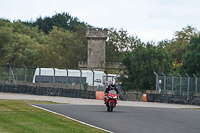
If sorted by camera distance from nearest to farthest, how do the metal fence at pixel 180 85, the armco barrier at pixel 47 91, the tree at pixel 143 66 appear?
the metal fence at pixel 180 85 < the armco barrier at pixel 47 91 < the tree at pixel 143 66

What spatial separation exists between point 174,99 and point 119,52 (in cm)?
7141

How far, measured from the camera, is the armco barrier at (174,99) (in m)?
38.4

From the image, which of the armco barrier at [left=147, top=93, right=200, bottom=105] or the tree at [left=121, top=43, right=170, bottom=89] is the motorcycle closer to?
the armco barrier at [left=147, top=93, right=200, bottom=105]

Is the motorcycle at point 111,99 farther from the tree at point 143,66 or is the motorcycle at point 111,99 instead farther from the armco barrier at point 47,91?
the tree at point 143,66

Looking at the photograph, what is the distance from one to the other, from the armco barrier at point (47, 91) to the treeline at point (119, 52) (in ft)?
66.3

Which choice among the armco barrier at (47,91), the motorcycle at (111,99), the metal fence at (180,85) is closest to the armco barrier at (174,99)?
the metal fence at (180,85)

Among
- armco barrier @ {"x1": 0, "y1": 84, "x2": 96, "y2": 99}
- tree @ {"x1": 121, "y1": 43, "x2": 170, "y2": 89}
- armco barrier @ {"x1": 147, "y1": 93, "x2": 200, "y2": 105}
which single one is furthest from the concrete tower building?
armco barrier @ {"x1": 147, "y1": 93, "x2": 200, "y2": 105}

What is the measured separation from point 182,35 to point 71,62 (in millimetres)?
25567

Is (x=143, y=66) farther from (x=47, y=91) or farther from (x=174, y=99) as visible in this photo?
(x=174, y=99)

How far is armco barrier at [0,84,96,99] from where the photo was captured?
4327cm

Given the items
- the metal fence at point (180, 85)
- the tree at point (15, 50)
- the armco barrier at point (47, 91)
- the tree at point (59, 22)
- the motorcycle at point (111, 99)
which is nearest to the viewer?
the motorcycle at point (111, 99)

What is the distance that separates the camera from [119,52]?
110875 millimetres

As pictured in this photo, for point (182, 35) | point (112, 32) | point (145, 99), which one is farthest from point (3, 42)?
point (145, 99)

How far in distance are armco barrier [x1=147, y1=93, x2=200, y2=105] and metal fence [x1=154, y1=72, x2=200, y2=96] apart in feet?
2.78
